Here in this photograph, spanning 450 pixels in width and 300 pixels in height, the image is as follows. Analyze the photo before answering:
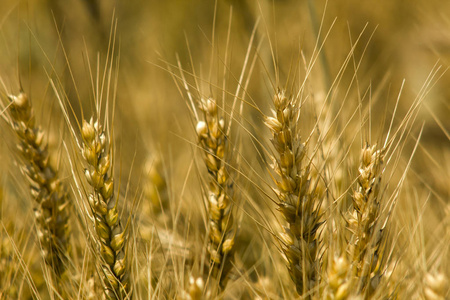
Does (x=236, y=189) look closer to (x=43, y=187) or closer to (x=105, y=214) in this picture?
(x=105, y=214)

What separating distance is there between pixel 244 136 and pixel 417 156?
548 mm

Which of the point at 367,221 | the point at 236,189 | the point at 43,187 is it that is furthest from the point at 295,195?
the point at 43,187

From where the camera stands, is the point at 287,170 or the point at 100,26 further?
the point at 100,26

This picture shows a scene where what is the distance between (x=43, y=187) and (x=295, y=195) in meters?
0.51

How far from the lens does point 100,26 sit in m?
1.19

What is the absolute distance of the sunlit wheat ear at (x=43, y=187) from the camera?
84 centimetres

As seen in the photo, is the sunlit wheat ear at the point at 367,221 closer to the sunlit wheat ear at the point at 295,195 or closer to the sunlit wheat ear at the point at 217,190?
the sunlit wheat ear at the point at 295,195

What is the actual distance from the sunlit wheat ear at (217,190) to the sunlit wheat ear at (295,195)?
0.47 feet

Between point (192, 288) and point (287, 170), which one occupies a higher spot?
point (287, 170)

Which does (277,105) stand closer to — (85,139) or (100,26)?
(85,139)

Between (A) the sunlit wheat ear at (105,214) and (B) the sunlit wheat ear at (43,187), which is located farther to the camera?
(B) the sunlit wheat ear at (43,187)

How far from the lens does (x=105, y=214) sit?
0.72 metres

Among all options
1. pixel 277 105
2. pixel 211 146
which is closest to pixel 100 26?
pixel 211 146

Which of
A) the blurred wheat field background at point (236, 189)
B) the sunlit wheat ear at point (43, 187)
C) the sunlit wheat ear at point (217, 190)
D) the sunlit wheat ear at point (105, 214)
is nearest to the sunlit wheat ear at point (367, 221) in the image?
the blurred wheat field background at point (236, 189)
